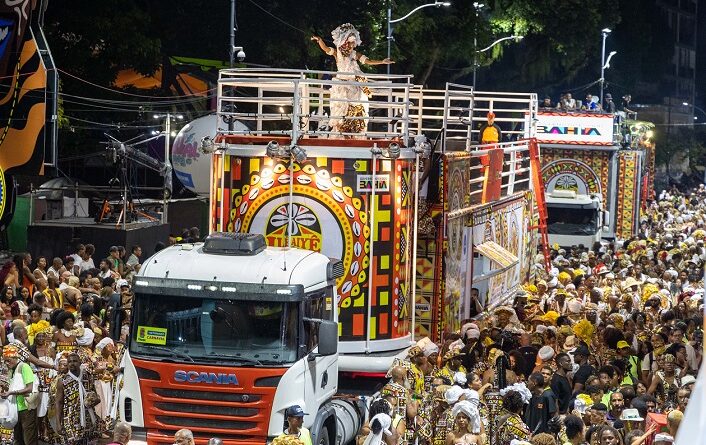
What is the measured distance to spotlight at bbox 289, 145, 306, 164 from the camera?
14922 mm

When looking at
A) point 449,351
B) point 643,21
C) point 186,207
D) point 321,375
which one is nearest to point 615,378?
point 449,351

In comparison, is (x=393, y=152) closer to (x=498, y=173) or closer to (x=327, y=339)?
(x=327, y=339)

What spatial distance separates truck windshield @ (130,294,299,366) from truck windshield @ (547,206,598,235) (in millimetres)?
26453

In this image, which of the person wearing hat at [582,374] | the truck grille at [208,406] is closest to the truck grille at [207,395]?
the truck grille at [208,406]

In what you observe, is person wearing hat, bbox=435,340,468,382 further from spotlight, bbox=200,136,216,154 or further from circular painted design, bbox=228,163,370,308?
spotlight, bbox=200,136,216,154

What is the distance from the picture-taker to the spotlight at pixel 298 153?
1492 centimetres

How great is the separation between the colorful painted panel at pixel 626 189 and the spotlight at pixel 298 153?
92.6 feet

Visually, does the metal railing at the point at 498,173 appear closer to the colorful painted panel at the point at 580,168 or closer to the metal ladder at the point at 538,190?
the metal ladder at the point at 538,190

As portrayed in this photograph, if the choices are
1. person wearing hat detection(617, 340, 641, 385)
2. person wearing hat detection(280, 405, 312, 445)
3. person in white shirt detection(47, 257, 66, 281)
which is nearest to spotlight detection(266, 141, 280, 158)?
person wearing hat detection(280, 405, 312, 445)

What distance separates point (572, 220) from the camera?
1499 inches

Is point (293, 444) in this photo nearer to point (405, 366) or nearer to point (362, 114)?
point (405, 366)

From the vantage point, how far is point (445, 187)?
1781 centimetres

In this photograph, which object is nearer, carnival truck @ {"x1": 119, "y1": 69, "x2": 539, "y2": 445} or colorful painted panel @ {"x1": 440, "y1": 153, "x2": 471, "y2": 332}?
carnival truck @ {"x1": 119, "y1": 69, "x2": 539, "y2": 445}

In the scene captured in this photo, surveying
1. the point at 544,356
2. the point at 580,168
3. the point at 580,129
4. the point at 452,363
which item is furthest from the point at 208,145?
the point at 580,129
